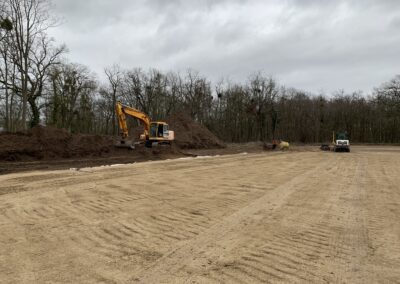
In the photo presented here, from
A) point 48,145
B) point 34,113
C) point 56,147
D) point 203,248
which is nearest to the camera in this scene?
point 203,248

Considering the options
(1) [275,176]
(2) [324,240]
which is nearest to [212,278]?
(2) [324,240]

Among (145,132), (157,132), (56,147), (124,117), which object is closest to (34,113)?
(145,132)

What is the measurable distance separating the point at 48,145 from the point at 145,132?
7.94m

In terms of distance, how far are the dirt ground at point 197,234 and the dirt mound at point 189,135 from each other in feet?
82.6

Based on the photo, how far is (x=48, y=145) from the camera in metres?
23.1

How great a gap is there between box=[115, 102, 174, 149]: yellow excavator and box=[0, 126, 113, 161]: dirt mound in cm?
121

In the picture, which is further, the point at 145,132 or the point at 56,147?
the point at 145,132

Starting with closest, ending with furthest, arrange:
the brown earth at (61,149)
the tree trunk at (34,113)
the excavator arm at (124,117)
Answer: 1. the brown earth at (61,149)
2. the excavator arm at (124,117)
3. the tree trunk at (34,113)

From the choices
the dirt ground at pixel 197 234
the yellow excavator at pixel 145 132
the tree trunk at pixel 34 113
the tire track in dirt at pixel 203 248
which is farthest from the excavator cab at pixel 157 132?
the tire track in dirt at pixel 203 248

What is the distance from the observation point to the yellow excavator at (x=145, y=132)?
1034 inches

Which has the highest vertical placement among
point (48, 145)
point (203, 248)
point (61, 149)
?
point (48, 145)

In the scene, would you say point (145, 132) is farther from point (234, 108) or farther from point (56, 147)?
point (234, 108)

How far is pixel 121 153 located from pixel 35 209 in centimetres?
1717

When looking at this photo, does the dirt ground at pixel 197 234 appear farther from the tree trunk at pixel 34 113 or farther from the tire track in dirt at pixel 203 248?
the tree trunk at pixel 34 113
